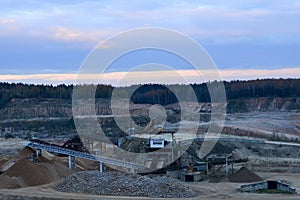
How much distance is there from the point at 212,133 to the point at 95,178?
46.1 m

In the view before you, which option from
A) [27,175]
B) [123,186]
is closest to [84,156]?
[27,175]

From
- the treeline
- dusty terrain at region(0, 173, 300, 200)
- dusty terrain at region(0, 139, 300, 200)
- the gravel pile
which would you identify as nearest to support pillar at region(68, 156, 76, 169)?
dusty terrain at region(0, 139, 300, 200)

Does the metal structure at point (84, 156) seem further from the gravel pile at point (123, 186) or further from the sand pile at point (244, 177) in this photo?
the sand pile at point (244, 177)

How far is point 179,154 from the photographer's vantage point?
174 feet

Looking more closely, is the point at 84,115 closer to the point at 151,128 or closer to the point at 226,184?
the point at 151,128

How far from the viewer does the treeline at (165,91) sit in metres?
127

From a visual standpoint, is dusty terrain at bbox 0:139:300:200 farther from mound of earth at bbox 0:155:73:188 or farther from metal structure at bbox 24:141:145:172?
metal structure at bbox 24:141:145:172

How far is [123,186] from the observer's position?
37.8m

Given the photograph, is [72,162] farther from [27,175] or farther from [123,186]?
[123,186]

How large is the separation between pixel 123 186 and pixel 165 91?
105512mm

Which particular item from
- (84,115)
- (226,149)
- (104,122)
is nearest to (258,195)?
(226,149)

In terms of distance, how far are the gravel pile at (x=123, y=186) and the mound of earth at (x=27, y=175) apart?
8.93ft

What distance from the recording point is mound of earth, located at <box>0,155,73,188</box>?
133ft

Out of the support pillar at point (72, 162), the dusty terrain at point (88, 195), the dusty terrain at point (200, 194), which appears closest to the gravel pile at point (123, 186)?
the dusty terrain at point (88, 195)
